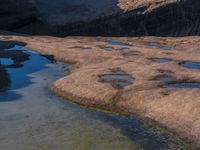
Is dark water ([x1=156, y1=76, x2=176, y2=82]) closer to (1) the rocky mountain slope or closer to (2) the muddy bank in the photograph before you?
(2) the muddy bank

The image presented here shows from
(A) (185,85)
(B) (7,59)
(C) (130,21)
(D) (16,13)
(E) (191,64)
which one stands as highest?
(D) (16,13)

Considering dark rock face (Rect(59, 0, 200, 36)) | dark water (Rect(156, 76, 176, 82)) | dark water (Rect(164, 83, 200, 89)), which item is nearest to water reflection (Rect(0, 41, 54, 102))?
dark water (Rect(156, 76, 176, 82))

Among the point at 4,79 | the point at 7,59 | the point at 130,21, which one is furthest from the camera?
the point at 130,21

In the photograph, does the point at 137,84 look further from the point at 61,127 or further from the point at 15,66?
the point at 15,66

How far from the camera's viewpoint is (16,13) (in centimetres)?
2672

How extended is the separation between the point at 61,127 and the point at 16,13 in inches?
718

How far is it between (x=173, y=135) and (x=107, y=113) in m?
1.96

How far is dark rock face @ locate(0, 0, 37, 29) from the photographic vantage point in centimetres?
2642

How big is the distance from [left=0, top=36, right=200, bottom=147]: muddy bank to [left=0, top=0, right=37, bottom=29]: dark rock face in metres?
7.91

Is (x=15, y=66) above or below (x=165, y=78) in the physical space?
below

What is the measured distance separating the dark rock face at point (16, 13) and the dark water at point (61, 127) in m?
14.2

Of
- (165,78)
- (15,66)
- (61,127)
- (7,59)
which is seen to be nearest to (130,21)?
(7,59)

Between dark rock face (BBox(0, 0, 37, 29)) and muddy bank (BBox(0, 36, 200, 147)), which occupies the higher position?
dark rock face (BBox(0, 0, 37, 29))

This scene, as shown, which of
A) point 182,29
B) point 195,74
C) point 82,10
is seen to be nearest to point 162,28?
point 182,29
